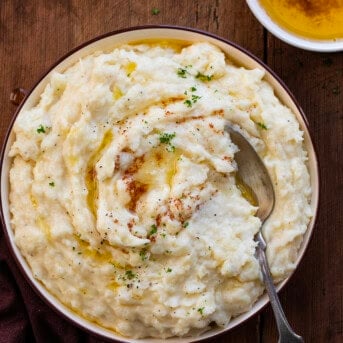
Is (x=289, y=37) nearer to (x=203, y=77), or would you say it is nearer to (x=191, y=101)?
(x=203, y=77)

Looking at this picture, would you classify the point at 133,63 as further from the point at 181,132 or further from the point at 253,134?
the point at 253,134

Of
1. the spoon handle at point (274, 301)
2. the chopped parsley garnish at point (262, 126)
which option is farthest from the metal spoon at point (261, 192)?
the chopped parsley garnish at point (262, 126)

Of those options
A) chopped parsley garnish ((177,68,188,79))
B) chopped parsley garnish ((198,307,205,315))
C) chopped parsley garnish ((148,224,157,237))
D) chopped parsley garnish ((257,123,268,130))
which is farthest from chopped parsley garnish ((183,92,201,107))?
chopped parsley garnish ((198,307,205,315))

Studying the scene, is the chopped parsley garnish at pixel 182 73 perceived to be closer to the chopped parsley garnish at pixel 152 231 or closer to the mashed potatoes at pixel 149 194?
the mashed potatoes at pixel 149 194

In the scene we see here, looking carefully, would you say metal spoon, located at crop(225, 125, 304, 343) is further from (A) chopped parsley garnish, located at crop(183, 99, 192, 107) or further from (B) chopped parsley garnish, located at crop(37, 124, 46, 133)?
(B) chopped parsley garnish, located at crop(37, 124, 46, 133)

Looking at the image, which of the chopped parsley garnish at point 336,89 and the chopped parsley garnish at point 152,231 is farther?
the chopped parsley garnish at point 336,89

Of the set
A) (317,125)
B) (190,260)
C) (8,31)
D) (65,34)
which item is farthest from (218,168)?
(8,31)

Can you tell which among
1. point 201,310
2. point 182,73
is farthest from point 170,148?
point 201,310
